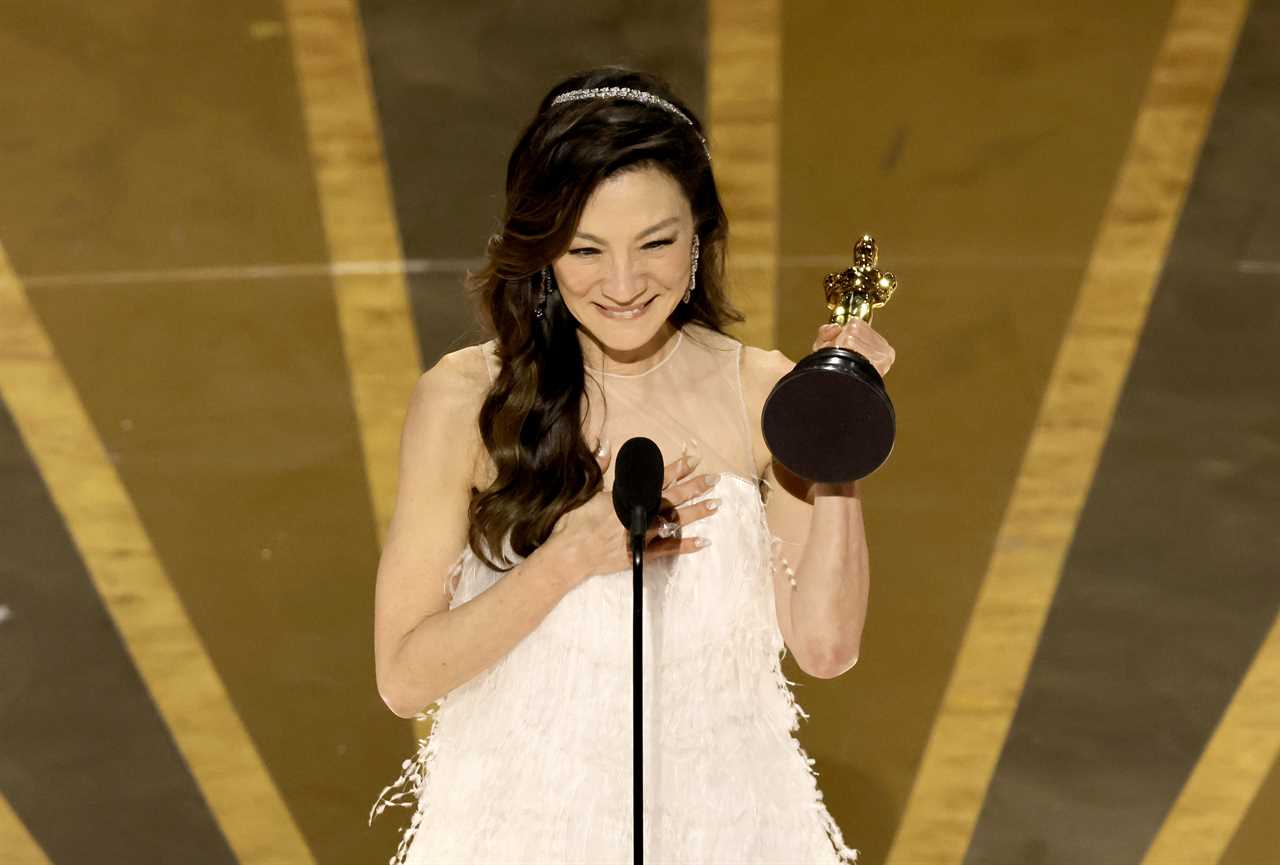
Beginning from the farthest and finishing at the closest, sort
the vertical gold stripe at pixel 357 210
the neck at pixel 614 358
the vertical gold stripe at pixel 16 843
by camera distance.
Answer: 1. the vertical gold stripe at pixel 357 210
2. the vertical gold stripe at pixel 16 843
3. the neck at pixel 614 358

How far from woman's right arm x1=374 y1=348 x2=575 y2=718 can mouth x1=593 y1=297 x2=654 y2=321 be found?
0.21 m

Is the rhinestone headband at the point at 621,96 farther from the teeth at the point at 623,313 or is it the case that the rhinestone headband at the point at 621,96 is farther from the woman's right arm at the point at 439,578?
the woman's right arm at the point at 439,578

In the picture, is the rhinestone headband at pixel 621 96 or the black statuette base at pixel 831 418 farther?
the rhinestone headband at pixel 621 96

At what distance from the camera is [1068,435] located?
3.89 m

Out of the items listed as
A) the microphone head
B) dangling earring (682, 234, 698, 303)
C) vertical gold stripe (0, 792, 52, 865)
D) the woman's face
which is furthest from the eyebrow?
vertical gold stripe (0, 792, 52, 865)

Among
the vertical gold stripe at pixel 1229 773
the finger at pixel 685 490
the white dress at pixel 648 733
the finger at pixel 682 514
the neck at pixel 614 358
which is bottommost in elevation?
the vertical gold stripe at pixel 1229 773

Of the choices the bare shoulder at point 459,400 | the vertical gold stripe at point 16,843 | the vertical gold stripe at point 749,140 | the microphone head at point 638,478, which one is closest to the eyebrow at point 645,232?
the bare shoulder at point 459,400

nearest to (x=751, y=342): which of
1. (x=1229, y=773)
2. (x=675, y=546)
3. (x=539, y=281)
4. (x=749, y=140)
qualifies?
(x=749, y=140)

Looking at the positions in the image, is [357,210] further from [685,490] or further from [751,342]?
[685,490]

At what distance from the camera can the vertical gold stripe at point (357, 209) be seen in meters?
3.96

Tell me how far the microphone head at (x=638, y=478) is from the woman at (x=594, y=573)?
328mm

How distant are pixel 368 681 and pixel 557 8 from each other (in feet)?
Result: 5.36

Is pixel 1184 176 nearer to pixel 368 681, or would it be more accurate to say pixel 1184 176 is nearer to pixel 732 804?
pixel 368 681

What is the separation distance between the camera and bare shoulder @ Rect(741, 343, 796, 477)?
2365mm
